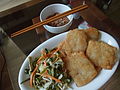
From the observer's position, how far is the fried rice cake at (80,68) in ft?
2.16

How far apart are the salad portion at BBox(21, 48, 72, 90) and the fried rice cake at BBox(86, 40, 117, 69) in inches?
4.6

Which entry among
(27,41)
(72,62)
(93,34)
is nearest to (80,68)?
(72,62)

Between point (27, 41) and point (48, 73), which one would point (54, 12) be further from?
point (48, 73)

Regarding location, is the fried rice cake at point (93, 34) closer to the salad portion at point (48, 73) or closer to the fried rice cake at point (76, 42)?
the fried rice cake at point (76, 42)

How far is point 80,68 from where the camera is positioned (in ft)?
2.21

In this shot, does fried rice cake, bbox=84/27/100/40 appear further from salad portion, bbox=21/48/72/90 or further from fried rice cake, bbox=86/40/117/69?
salad portion, bbox=21/48/72/90

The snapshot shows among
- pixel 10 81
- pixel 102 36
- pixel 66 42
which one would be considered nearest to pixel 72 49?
pixel 66 42

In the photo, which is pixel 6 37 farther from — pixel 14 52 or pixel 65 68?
pixel 65 68

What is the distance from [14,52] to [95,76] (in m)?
0.41

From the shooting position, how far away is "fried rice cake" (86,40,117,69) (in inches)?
26.1

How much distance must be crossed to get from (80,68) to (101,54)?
97mm

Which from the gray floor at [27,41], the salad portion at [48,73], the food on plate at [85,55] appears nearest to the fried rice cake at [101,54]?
the food on plate at [85,55]

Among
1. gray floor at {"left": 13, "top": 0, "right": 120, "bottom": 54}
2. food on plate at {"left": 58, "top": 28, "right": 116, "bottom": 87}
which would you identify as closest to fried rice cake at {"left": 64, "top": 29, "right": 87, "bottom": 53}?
food on plate at {"left": 58, "top": 28, "right": 116, "bottom": 87}

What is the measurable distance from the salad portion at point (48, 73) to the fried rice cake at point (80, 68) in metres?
0.03
